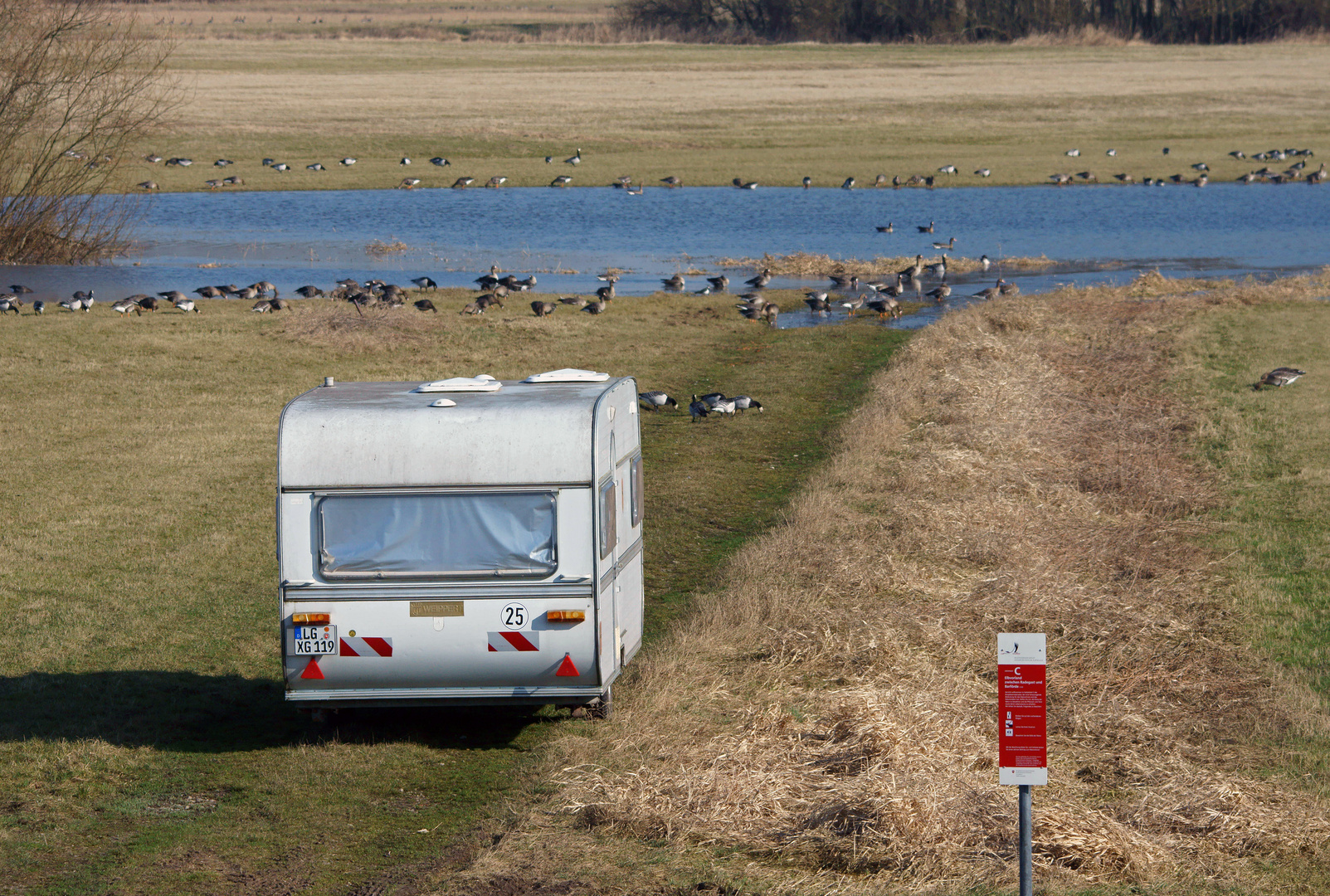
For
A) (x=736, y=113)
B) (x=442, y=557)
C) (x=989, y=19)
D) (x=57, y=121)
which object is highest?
(x=989, y=19)

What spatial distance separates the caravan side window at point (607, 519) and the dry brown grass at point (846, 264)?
3093 centimetres

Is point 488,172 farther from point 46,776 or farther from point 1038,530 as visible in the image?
point 46,776

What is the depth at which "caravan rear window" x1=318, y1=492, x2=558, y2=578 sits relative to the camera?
1050cm

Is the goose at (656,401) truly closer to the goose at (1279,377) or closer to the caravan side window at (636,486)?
the goose at (1279,377)

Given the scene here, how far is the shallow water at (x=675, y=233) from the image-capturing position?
4100cm

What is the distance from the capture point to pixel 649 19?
131500 mm

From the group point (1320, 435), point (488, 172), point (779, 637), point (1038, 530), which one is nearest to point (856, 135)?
point (488, 172)

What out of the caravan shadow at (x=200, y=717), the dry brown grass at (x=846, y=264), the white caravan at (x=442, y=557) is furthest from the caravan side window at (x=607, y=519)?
the dry brown grass at (x=846, y=264)

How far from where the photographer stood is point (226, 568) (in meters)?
15.8

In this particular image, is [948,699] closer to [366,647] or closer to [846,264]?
[366,647]

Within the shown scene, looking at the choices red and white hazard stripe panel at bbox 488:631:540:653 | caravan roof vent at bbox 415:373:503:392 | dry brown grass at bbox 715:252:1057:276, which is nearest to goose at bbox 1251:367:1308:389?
dry brown grass at bbox 715:252:1057:276

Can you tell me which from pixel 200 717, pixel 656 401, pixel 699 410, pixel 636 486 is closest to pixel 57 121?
pixel 656 401

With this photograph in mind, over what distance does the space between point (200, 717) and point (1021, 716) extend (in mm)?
7761

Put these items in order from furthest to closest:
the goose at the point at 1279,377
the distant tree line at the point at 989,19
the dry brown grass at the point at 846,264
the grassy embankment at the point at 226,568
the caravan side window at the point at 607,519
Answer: the distant tree line at the point at 989,19
the dry brown grass at the point at 846,264
the goose at the point at 1279,377
the caravan side window at the point at 607,519
the grassy embankment at the point at 226,568
